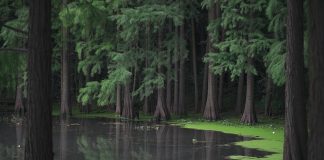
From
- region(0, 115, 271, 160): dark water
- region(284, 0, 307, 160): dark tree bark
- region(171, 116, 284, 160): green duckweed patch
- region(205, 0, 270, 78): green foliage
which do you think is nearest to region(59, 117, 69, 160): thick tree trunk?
region(0, 115, 271, 160): dark water

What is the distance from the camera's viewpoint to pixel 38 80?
9.25m

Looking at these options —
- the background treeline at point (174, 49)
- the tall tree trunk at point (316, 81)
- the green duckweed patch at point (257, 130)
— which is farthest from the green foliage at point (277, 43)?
the tall tree trunk at point (316, 81)

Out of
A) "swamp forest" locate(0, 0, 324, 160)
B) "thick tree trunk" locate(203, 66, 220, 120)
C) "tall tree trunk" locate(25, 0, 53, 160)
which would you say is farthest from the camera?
"thick tree trunk" locate(203, 66, 220, 120)

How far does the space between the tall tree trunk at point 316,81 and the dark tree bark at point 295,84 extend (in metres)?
3.16

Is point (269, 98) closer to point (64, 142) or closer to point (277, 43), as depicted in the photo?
point (277, 43)

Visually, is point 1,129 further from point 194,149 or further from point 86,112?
point 86,112

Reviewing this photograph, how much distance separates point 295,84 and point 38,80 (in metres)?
6.48

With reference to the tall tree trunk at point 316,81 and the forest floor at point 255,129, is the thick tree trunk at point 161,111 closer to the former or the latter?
the forest floor at point 255,129

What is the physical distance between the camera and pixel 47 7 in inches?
365

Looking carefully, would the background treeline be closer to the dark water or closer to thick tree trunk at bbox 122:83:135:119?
thick tree trunk at bbox 122:83:135:119

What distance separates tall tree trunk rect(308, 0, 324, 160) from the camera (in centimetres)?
984

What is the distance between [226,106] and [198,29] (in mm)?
6302

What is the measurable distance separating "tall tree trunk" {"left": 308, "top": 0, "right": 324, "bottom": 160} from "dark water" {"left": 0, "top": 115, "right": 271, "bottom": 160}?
24.3ft

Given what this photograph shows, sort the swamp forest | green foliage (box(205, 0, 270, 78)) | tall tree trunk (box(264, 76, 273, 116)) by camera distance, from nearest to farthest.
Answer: the swamp forest, green foliage (box(205, 0, 270, 78)), tall tree trunk (box(264, 76, 273, 116))
